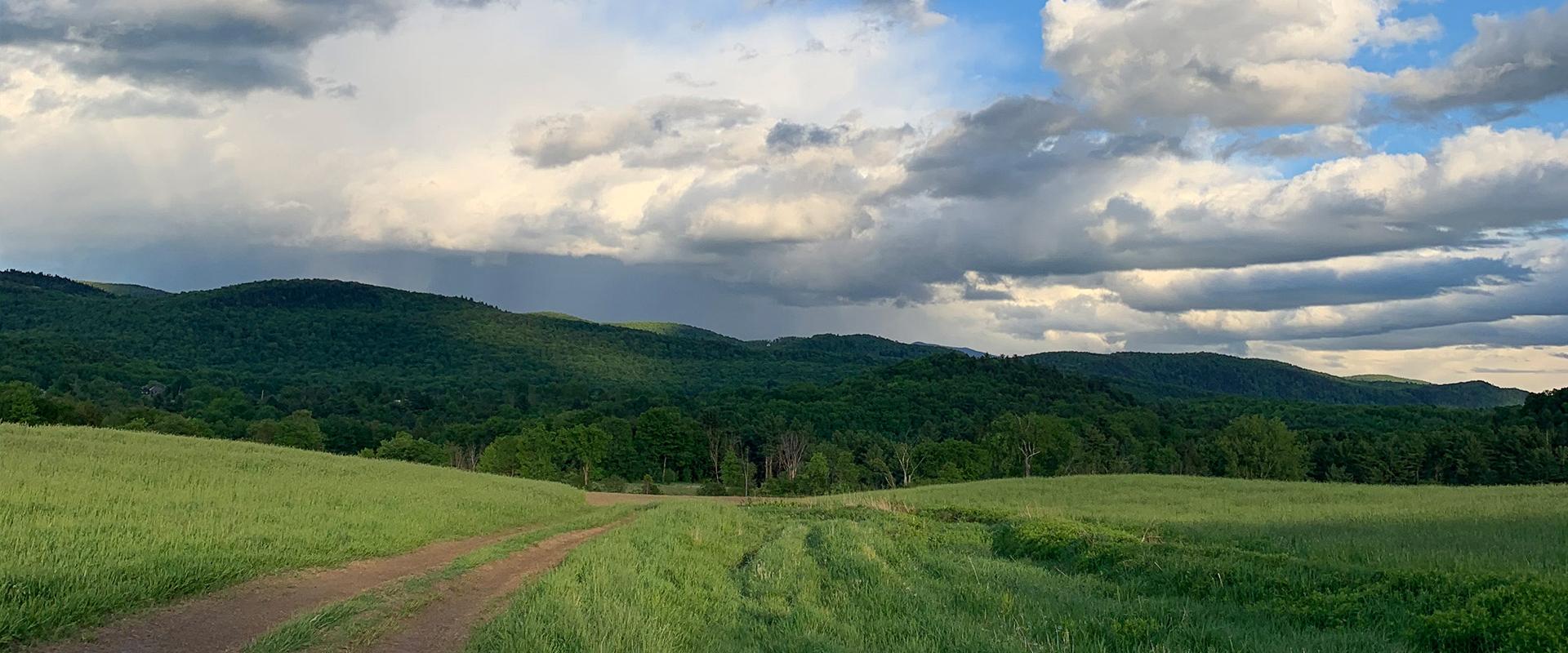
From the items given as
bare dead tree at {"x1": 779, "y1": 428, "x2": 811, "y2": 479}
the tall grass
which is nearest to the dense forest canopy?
bare dead tree at {"x1": 779, "y1": 428, "x2": 811, "y2": 479}

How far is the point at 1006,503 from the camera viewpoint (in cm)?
4122

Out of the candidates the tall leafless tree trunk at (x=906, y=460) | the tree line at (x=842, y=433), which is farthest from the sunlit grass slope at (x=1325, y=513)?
the tall leafless tree trunk at (x=906, y=460)

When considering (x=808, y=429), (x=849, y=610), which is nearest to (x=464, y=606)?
(x=849, y=610)

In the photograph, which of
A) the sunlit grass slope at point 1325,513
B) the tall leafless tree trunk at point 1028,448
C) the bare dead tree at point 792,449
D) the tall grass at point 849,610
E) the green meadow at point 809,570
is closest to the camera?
the tall grass at point 849,610

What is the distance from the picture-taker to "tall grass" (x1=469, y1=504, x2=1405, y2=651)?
33.1 ft

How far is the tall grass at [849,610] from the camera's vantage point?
10102 millimetres

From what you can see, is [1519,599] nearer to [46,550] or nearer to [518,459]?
[46,550]

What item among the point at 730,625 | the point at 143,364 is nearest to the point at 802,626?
the point at 730,625

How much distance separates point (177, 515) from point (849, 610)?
15.3 meters

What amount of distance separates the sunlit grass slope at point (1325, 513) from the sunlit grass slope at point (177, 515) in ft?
62.2

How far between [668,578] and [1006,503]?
29.5 metres

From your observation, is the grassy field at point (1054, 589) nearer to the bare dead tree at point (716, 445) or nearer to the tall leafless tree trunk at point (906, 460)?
the tall leafless tree trunk at point (906, 460)

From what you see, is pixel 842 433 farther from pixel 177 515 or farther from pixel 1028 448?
pixel 177 515

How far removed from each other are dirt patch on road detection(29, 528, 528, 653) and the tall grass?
3187mm
